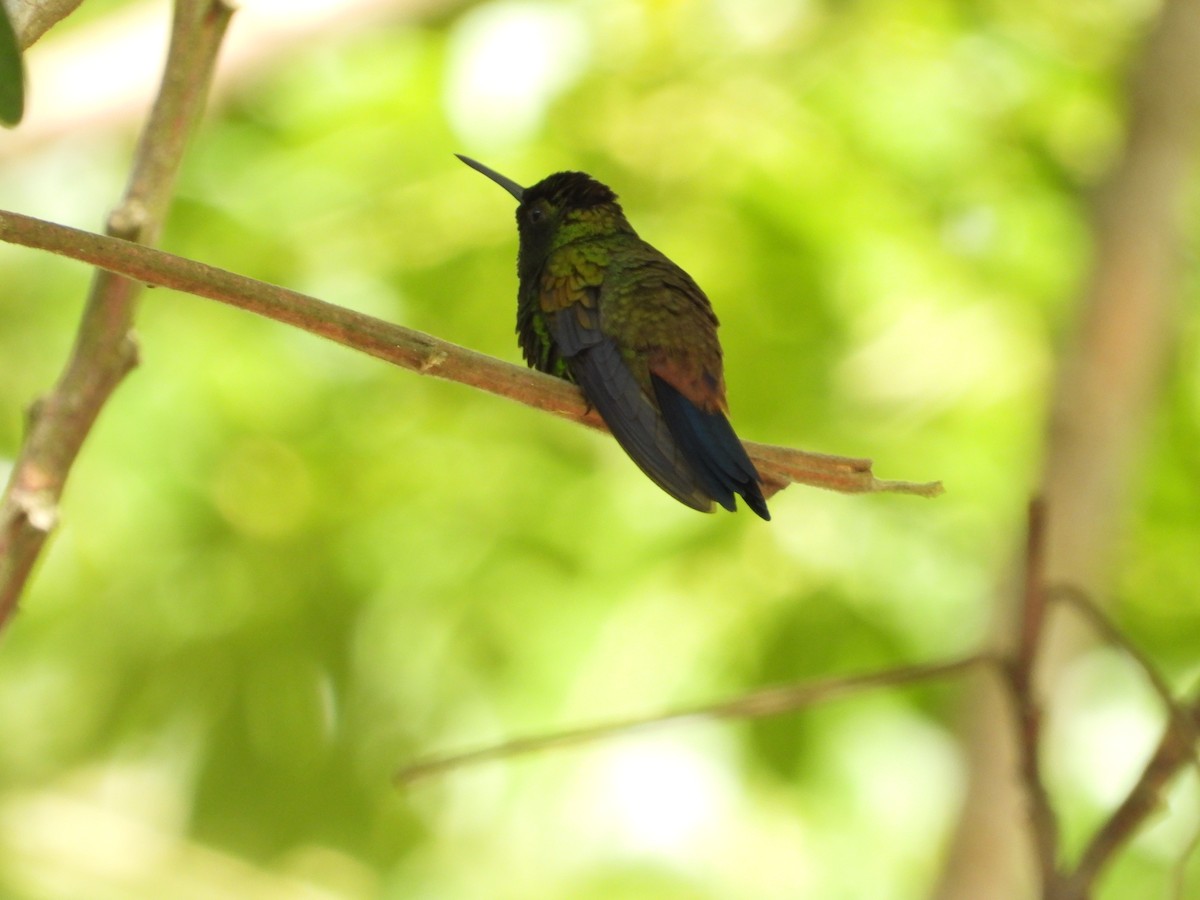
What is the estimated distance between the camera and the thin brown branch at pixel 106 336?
1.77m

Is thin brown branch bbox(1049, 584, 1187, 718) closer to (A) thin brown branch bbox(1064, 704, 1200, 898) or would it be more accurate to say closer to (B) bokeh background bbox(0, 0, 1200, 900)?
(A) thin brown branch bbox(1064, 704, 1200, 898)

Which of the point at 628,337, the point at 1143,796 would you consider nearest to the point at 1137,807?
the point at 1143,796

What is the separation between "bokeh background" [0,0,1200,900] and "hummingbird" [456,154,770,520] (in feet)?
4.98

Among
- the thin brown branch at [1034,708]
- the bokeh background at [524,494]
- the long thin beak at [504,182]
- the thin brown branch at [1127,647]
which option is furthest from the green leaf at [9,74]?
the bokeh background at [524,494]

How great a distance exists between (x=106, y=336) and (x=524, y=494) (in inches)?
122

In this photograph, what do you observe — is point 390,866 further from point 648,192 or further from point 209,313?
point 648,192

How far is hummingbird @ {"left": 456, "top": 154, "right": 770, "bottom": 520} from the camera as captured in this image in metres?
2.20

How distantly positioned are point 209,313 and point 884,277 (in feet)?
8.55

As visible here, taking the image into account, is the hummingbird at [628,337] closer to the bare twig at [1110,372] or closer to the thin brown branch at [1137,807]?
the thin brown branch at [1137,807]

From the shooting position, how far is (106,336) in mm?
1892

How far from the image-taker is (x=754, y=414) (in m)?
4.82

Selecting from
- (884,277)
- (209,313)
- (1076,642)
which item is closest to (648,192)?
(884,277)

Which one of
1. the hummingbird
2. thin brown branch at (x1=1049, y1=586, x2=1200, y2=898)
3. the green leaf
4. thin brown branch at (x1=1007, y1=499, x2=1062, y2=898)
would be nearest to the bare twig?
thin brown branch at (x1=1007, y1=499, x2=1062, y2=898)

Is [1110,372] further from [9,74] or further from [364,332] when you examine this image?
[9,74]
